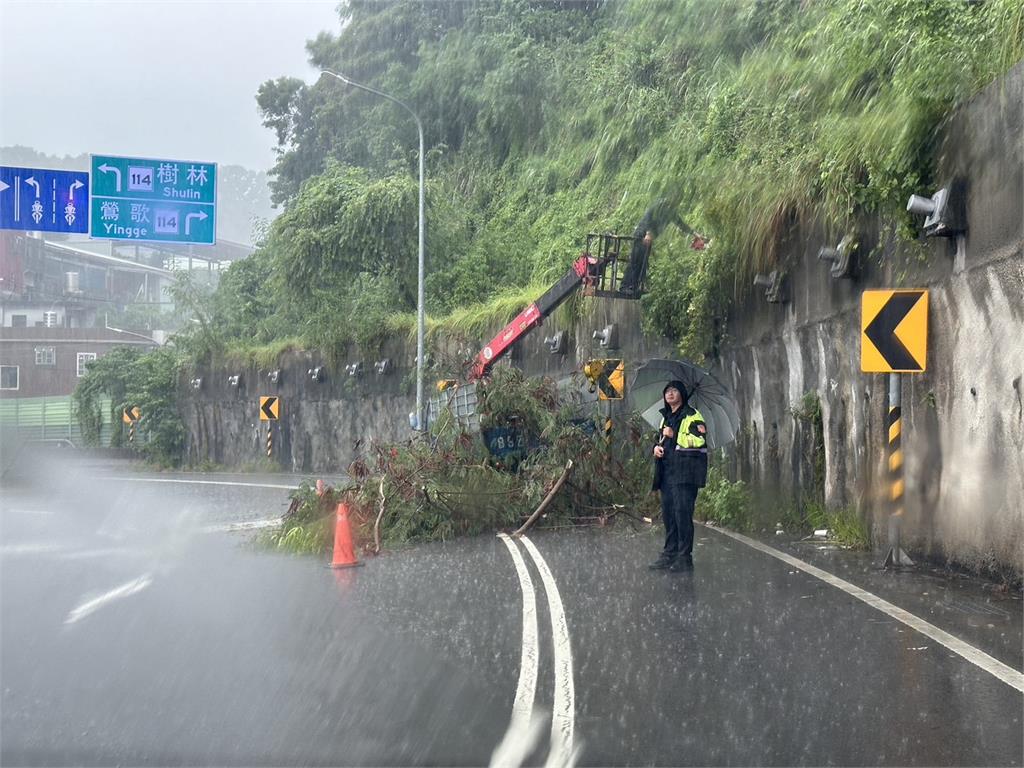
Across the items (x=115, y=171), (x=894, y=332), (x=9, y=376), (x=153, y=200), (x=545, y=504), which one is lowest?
(x=545, y=504)

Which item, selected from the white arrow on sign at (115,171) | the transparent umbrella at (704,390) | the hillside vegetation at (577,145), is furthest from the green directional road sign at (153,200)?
the transparent umbrella at (704,390)

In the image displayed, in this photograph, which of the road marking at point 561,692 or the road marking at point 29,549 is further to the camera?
the road marking at point 29,549

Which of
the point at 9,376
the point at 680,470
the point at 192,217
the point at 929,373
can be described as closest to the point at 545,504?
the point at 680,470

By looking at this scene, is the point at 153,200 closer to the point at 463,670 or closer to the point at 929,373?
the point at 929,373

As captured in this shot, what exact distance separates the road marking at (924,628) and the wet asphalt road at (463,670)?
0.33 ft

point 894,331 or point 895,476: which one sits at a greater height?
point 894,331

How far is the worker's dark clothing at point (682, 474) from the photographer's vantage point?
1223 centimetres

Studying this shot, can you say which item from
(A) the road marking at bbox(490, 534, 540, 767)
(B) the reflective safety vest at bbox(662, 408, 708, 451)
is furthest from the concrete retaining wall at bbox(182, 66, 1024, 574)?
(A) the road marking at bbox(490, 534, 540, 767)

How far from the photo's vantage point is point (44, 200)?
67.5 feet

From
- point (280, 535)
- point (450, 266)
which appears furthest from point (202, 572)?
point (450, 266)

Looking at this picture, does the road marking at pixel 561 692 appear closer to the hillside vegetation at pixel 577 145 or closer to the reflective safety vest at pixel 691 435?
the reflective safety vest at pixel 691 435

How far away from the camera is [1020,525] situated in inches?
394

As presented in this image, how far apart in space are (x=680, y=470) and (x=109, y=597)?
5.50 m

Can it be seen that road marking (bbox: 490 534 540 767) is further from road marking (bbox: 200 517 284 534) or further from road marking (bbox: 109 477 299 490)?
road marking (bbox: 109 477 299 490)
